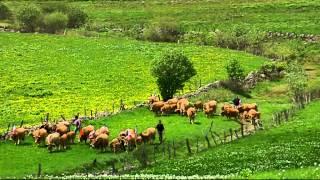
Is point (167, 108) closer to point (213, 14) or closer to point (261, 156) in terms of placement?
point (261, 156)

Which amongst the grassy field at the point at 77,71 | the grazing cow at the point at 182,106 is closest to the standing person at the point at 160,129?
the grazing cow at the point at 182,106

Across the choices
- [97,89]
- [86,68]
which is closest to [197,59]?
[86,68]

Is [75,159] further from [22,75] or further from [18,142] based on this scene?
[22,75]

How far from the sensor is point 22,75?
281ft

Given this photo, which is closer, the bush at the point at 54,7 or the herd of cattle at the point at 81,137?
the herd of cattle at the point at 81,137

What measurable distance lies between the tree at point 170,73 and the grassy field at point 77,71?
3.77m

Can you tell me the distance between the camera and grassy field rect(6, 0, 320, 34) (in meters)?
139

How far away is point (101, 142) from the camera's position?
166 feet

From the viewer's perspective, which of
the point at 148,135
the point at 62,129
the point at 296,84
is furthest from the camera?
the point at 296,84

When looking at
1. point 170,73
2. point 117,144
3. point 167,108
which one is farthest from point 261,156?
point 170,73

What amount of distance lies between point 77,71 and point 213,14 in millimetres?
75045

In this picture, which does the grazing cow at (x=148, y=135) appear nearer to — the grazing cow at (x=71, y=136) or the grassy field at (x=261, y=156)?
the grassy field at (x=261, y=156)

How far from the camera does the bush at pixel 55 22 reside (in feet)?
452

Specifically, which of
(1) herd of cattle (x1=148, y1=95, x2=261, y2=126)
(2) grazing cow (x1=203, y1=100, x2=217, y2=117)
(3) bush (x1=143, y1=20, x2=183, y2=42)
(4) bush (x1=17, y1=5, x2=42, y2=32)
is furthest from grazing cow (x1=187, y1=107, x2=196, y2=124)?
(4) bush (x1=17, y1=5, x2=42, y2=32)
